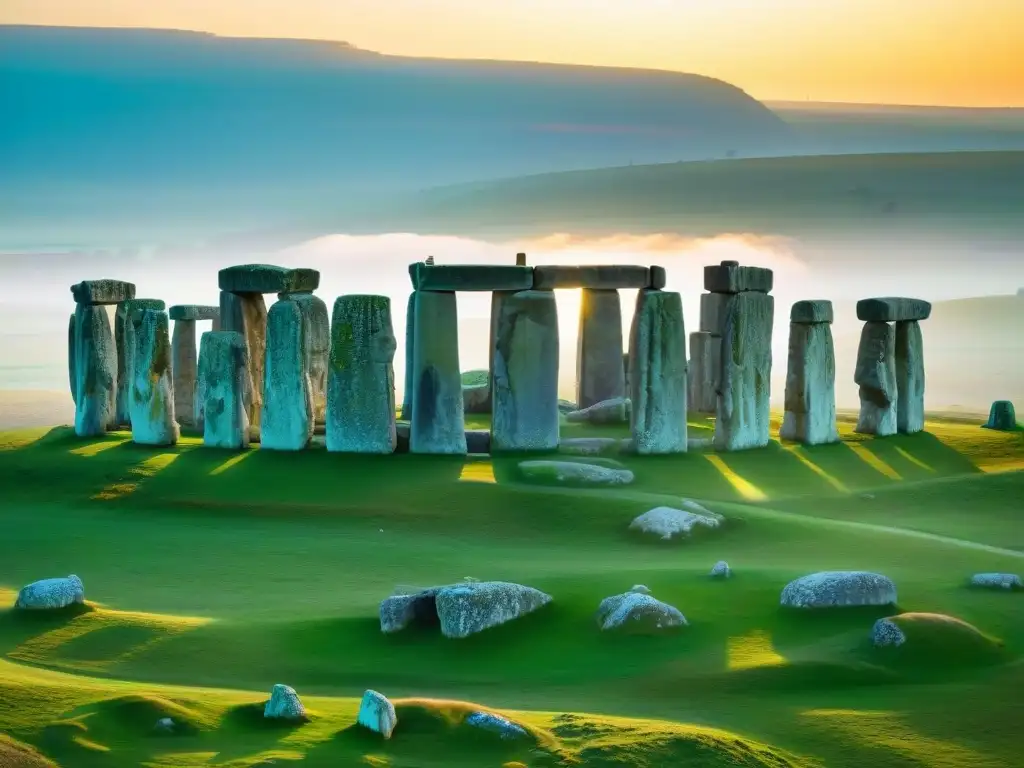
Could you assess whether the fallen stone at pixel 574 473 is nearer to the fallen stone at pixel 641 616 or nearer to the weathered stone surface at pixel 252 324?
the weathered stone surface at pixel 252 324

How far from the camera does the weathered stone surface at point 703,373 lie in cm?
3722

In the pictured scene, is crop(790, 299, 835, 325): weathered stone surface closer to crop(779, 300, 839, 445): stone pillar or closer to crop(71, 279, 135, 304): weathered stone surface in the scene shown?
crop(779, 300, 839, 445): stone pillar

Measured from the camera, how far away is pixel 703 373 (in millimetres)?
37500

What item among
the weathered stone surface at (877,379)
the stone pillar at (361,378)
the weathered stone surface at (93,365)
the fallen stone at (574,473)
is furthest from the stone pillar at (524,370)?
the weathered stone surface at (93,365)

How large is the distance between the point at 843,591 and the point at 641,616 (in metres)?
2.22

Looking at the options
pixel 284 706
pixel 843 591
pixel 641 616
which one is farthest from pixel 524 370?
pixel 284 706

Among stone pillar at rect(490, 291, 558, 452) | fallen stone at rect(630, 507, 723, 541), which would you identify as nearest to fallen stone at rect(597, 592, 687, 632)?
fallen stone at rect(630, 507, 723, 541)

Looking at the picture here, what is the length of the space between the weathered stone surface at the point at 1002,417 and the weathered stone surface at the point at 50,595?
23.0 meters

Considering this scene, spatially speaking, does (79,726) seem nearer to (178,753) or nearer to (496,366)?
(178,753)

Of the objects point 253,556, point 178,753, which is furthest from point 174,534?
point 178,753

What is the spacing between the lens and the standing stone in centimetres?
2941

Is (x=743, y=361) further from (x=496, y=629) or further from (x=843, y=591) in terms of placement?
(x=496, y=629)

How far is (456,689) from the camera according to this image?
1596 cm

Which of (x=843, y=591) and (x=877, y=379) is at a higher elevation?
(x=877, y=379)
